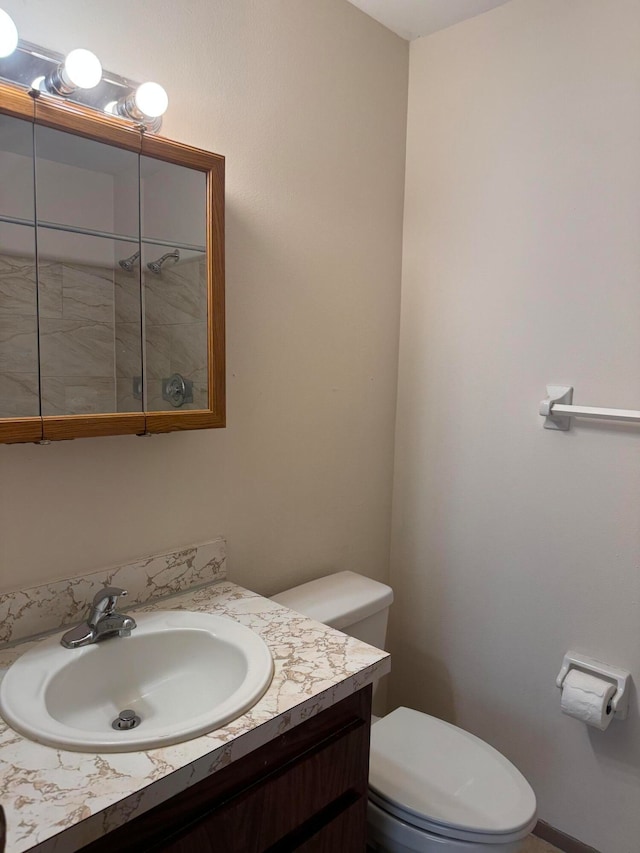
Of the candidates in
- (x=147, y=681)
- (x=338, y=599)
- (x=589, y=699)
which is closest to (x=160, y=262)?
(x=147, y=681)

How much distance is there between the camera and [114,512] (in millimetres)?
1245

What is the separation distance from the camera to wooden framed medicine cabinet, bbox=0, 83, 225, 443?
39.1 inches

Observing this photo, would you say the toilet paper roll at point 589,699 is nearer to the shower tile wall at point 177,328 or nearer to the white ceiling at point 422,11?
the shower tile wall at point 177,328

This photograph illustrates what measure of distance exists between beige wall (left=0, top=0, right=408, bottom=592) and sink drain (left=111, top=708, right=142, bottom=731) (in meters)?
0.31

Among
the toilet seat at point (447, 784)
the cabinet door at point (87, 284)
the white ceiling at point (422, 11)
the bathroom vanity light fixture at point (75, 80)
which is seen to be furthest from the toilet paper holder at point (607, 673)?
the white ceiling at point (422, 11)

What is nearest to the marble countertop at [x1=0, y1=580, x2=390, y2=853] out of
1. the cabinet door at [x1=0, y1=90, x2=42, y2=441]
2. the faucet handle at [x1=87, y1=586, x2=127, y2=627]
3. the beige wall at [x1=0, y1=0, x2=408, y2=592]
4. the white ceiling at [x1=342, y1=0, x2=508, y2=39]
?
the faucet handle at [x1=87, y1=586, x2=127, y2=627]

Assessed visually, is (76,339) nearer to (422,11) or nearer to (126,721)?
(126,721)

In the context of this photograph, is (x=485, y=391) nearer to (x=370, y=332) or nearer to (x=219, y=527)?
(x=370, y=332)

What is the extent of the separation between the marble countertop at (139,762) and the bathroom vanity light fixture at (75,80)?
3.32 feet

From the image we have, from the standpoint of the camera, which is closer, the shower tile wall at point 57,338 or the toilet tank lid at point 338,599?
the shower tile wall at point 57,338

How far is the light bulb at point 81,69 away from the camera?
0.98 metres

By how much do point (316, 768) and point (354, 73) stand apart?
173 cm

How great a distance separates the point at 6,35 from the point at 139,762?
1.12 m

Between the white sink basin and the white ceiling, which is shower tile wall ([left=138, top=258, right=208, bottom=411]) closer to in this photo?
the white sink basin
